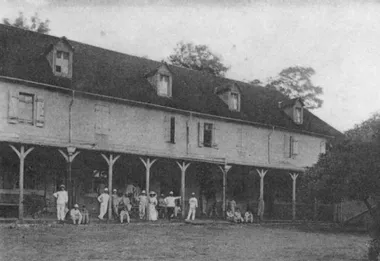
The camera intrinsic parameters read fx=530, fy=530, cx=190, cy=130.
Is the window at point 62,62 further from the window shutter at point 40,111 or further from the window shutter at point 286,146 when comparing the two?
the window shutter at point 286,146

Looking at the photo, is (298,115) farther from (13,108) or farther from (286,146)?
(13,108)

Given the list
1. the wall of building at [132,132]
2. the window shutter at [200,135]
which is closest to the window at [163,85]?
the wall of building at [132,132]

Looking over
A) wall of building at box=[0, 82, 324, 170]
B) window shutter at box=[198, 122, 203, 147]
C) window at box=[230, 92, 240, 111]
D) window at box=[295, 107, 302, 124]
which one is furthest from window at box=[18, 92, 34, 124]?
window at box=[295, 107, 302, 124]

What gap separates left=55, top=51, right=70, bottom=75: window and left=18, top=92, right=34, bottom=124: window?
205cm

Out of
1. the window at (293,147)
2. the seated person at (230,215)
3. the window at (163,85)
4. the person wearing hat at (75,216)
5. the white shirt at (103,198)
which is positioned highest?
the window at (163,85)

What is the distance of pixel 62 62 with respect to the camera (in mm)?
23844

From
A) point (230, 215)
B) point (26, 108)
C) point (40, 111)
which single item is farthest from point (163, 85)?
point (26, 108)

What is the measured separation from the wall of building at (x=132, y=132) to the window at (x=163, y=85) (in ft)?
4.06

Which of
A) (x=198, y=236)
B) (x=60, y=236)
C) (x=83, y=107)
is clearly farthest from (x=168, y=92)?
(x=60, y=236)

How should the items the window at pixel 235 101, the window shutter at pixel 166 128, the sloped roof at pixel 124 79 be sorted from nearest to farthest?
the sloped roof at pixel 124 79 < the window shutter at pixel 166 128 < the window at pixel 235 101

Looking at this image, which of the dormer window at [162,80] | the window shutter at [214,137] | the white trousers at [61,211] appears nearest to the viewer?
the white trousers at [61,211]

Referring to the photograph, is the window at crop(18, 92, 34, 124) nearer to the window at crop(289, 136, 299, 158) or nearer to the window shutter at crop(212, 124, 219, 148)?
the window shutter at crop(212, 124, 219, 148)

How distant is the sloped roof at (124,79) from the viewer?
905 inches

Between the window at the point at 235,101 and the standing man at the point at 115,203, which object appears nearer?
the standing man at the point at 115,203
